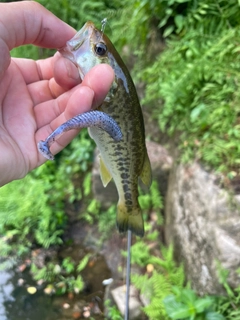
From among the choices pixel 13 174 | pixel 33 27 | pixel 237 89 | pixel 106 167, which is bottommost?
pixel 237 89

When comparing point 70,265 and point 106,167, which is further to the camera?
point 70,265

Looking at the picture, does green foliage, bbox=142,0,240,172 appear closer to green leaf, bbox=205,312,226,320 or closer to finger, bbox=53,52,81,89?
green leaf, bbox=205,312,226,320

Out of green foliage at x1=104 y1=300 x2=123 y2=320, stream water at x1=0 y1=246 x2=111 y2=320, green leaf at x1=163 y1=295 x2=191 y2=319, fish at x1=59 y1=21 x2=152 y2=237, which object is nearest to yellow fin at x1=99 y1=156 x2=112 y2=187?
fish at x1=59 y1=21 x2=152 y2=237

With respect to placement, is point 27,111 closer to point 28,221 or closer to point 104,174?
point 104,174

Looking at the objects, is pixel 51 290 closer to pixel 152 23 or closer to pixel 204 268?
pixel 204 268

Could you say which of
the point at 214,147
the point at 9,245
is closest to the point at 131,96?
the point at 214,147

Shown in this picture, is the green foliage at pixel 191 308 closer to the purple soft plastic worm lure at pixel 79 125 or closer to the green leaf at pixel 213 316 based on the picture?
the green leaf at pixel 213 316

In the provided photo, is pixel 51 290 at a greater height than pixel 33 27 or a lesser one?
lesser
